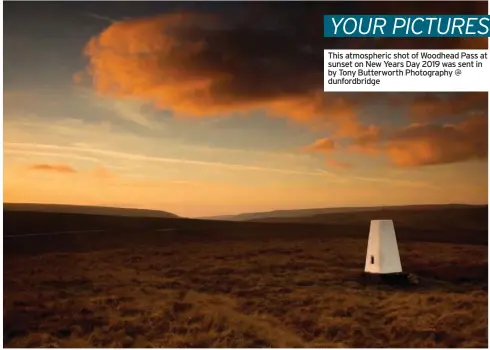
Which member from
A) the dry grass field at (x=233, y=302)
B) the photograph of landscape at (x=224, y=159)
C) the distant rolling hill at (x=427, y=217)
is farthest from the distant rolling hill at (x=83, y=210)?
the distant rolling hill at (x=427, y=217)

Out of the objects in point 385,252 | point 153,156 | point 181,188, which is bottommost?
point 385,252

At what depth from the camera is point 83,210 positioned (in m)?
3.04

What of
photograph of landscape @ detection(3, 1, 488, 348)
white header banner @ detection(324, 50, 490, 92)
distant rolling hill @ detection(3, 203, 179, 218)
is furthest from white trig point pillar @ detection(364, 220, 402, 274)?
distant rolling hill @ detection(3, 203, 179, 218)

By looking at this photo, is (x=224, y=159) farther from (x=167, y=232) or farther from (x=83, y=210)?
(x=83, y=210)

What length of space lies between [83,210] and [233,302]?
1.04 m

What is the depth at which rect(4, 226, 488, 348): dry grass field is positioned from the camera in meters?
2.93

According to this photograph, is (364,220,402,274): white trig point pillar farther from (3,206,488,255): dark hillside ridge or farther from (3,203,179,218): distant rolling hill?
(3,203,179,218): distant rolling hill

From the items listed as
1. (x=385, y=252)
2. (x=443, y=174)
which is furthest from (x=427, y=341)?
(x=443, y=174)

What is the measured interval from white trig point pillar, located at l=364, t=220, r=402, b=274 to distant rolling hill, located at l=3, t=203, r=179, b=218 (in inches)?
45.9

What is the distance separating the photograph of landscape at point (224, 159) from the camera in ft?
9.89

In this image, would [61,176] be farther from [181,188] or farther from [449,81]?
[449,81]

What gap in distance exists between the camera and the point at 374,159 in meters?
3.06

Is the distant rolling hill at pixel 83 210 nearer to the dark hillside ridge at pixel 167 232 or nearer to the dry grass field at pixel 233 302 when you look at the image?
the dark hillside ridge at pixel 167 232

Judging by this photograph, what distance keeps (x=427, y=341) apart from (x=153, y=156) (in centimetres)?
192
